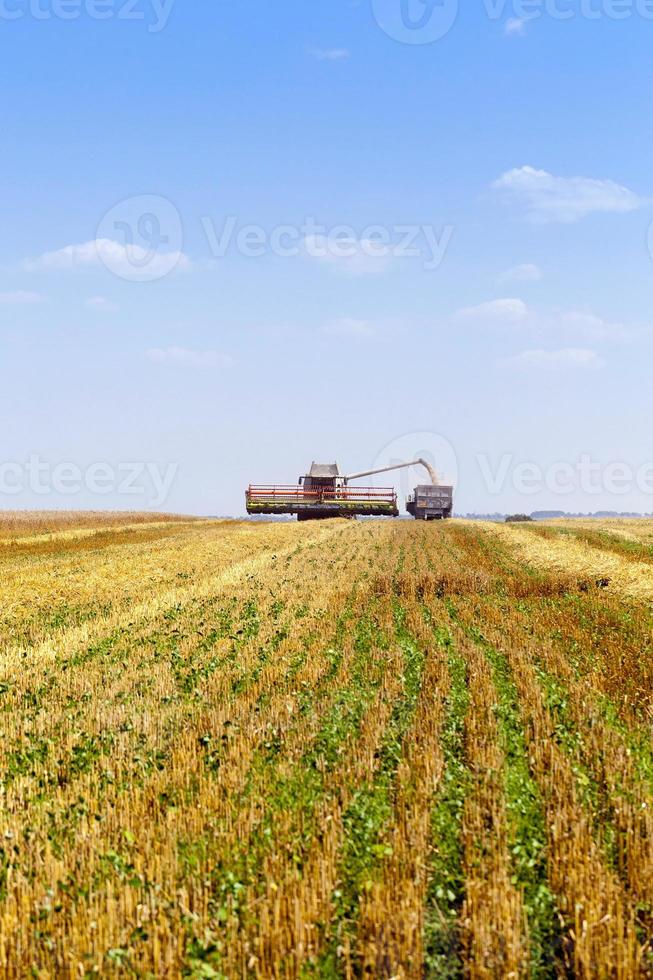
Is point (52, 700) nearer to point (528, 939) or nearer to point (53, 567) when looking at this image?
point (528, 939)

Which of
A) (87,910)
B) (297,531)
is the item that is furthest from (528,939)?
(297,531)

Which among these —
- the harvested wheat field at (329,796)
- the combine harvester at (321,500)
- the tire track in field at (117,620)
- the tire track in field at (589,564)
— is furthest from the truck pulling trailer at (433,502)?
the harvested wheat field at (329,796)

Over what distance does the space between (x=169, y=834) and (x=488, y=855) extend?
8.31 feet

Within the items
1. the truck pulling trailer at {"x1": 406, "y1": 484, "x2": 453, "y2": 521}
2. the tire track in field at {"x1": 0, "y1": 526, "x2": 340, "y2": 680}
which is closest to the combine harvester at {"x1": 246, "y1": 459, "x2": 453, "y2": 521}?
the truck pulling trailer at {"x1": 406, "y1": 484, "x2": 453, "y2": 521}

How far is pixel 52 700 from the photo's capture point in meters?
10.9

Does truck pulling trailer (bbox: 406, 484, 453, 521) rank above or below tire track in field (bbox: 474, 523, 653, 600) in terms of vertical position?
above

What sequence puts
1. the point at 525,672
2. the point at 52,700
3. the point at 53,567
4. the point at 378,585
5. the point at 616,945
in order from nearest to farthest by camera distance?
1. the point at 616,945
2. the point at 52,700
3. the point at 525,672
4. the point at 378,585
5. the point at 53,567

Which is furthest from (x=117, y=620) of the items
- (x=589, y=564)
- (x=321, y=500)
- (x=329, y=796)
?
(x=321, y=500)

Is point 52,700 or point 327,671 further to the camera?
point 327,671

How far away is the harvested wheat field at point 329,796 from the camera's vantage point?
16.7ft

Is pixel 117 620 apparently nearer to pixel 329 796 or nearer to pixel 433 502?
pixel 329 796

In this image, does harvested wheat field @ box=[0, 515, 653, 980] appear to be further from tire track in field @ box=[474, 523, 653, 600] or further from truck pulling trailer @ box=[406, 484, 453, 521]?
truck pulling trailer @ box=[406, 484, 453, 521]

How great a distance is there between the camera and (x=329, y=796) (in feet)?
23.4

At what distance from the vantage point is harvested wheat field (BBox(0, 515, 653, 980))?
5098mm
